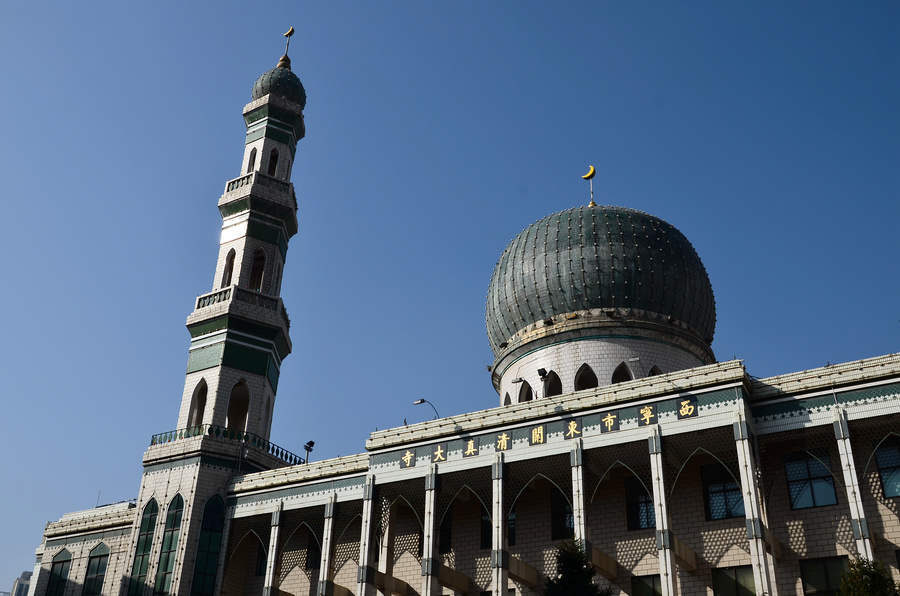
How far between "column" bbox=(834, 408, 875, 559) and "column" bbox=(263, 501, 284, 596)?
1893 centimetres

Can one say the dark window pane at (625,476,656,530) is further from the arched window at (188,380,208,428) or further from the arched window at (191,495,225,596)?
the arched window at (188,380,208,428)

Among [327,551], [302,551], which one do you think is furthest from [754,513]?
[302,551]

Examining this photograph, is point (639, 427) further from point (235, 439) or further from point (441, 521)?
point (235, 439)

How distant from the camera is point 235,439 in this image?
36062 mm

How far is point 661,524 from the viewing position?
80.3 ft

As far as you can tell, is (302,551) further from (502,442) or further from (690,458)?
(690,458)

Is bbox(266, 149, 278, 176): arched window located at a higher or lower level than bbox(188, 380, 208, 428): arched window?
higher

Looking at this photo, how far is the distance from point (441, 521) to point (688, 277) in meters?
13.9

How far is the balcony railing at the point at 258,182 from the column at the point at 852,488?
86.5 feet

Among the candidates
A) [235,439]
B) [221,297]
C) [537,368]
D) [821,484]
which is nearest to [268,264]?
[221,297]

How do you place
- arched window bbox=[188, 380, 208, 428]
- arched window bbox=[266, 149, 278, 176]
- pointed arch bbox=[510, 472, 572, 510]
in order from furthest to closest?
arched window bbox=[266, 149, 278, 176], arched window bbox=[188, 380, 208, 428], pointed arch bbox=[510, 472, 572, 510]

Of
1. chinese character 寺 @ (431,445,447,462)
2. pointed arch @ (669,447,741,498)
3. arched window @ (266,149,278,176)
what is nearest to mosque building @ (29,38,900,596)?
chinese character 寺 @ (431,445,447,462)

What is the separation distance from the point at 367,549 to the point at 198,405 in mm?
11943

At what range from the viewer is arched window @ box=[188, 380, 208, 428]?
3697 centimetres
